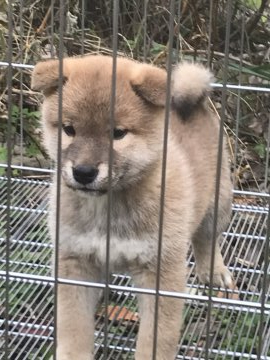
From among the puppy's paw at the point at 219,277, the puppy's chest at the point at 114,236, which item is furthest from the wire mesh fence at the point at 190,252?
the puppy's chest at the point at 114,236

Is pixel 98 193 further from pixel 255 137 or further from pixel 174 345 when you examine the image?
pixel 255 137

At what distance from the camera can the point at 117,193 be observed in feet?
7.70

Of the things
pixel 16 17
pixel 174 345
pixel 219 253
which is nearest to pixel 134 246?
pixel 174 345

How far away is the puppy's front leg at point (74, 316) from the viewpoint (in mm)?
2387

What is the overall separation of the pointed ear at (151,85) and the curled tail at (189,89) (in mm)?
463

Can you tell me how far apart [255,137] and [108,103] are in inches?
72.8

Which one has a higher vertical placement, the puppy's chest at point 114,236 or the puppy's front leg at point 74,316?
the puppy's chest at point 114,236

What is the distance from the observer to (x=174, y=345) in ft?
7.78

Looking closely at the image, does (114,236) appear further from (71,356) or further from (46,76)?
(46,76)

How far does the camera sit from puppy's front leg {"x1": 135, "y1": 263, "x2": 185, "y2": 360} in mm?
2342

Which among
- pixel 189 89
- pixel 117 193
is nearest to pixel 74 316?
pixel 117 193

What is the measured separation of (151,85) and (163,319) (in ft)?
2.16

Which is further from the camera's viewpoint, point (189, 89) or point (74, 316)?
point (189, 89)

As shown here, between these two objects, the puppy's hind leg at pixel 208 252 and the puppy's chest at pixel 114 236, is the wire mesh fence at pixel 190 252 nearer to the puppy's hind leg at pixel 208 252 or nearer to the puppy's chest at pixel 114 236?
the puppy's hind leg at pixel 208 252
